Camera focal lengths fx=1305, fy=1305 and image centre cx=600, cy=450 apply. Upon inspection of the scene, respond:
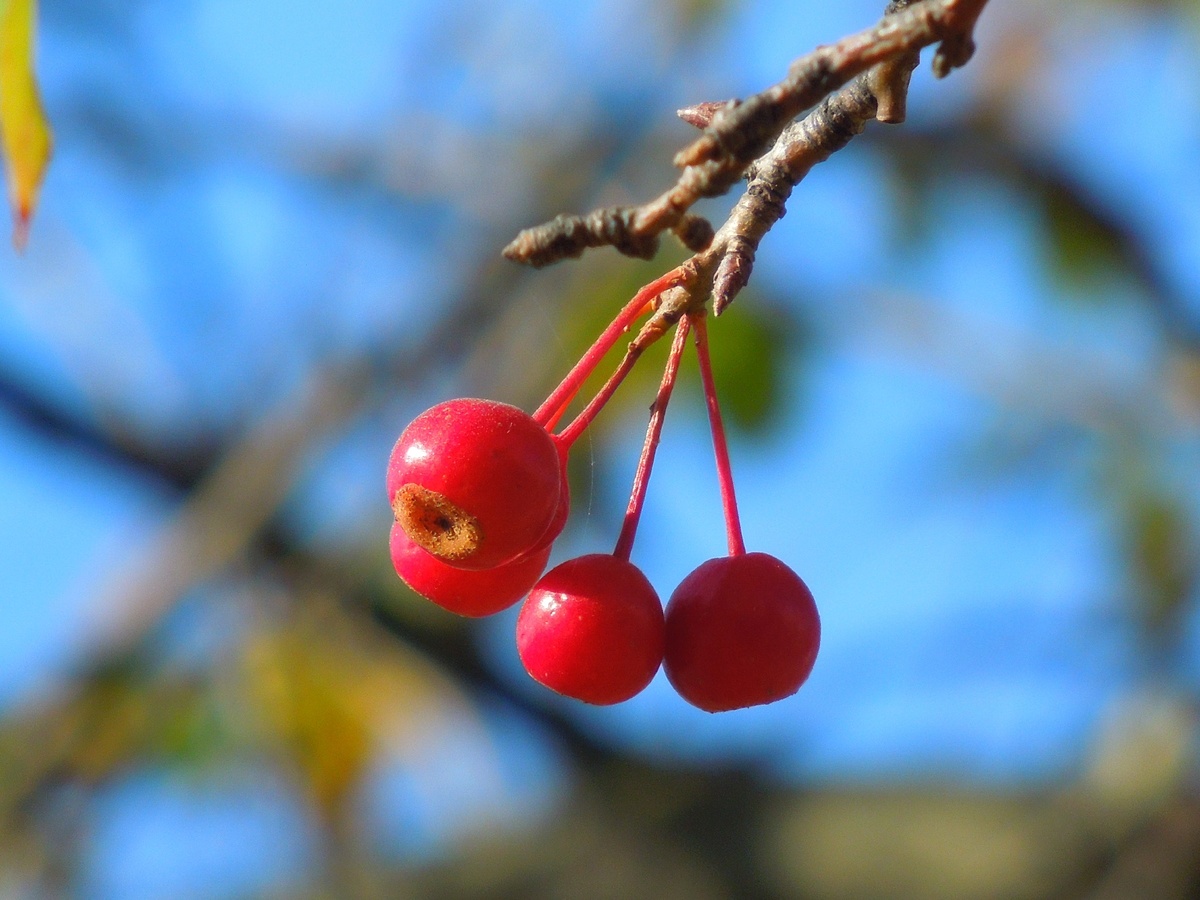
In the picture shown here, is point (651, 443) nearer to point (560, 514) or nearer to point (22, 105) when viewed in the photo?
point (560, 514)

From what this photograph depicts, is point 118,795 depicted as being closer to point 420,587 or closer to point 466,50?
point 466,50

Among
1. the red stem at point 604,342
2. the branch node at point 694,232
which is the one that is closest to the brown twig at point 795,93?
the branch node at point 694,232

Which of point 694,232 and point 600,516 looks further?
point 600,516

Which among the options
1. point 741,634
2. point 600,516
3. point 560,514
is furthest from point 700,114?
point 600,516

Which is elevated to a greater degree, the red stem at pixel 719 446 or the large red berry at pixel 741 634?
the red stem at pixel 719 446

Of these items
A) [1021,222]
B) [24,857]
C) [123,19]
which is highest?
[123,19]

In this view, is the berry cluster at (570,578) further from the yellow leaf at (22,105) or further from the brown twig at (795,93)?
the yellow leaf at (22,105)

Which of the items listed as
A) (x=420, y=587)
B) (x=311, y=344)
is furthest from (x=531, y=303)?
(x=420, y=587)
